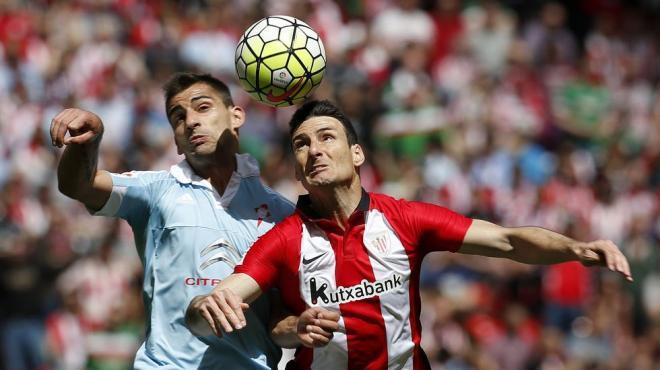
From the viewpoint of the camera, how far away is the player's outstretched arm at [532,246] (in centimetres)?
581

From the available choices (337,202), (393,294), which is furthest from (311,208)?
(393,294)

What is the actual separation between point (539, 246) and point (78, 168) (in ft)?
7.96

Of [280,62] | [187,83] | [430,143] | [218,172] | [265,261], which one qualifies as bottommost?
[430,143]

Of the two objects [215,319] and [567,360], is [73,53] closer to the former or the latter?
[567,360]

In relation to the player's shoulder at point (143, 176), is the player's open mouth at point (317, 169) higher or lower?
→ higher

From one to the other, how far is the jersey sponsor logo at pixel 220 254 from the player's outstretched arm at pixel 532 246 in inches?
49.3

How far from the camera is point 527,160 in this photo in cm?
1523

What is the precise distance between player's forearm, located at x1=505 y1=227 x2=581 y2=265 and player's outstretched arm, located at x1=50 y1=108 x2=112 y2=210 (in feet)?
7.18

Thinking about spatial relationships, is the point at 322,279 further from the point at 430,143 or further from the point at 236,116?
the point at 430,143

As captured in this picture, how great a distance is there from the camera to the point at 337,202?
6.36 metres

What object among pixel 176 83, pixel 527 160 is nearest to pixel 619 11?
pixel 527 160

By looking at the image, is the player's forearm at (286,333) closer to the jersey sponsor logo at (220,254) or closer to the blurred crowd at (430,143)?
the jersey sponsor logo at (220,254)

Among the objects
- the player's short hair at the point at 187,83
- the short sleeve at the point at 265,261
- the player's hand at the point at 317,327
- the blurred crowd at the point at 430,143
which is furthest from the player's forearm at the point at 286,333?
the blurred crowd at the point at 430,143

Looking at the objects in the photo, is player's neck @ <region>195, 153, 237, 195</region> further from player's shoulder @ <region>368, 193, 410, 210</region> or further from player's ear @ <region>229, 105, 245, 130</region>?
player's shoulder @ <region>368, 193, 410, 210</region>
